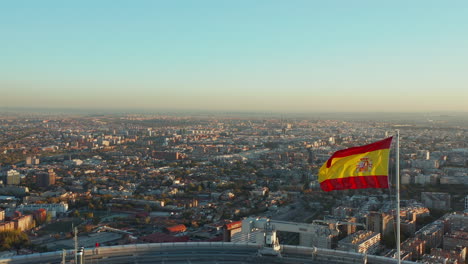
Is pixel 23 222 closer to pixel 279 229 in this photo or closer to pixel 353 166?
pixel 279 229

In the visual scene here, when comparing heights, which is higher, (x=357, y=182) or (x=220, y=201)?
(x=357, y=182)

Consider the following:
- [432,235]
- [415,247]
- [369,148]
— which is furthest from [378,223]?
[369,148]

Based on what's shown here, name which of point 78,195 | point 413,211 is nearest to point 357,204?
point 413,211

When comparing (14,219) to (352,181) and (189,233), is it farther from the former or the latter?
(352,181)

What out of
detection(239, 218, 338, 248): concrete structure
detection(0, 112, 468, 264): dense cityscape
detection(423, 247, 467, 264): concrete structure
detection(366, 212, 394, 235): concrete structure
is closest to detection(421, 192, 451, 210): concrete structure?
detection(0, 112, 468, 264): dense cityscape

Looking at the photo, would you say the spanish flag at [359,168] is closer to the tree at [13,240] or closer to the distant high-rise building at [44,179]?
the tree at [13,240]

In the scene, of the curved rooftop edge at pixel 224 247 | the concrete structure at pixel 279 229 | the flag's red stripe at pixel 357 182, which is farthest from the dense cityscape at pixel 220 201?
the flag's red stripe at pixel 357 182
